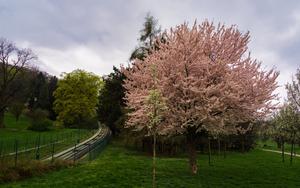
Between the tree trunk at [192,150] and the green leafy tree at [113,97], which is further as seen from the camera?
the green leafy tree at [113,97]

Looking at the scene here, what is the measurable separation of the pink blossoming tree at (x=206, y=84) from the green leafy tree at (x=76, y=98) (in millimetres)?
70410

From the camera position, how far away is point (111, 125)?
249 ft

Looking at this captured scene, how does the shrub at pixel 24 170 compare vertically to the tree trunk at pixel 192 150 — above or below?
below

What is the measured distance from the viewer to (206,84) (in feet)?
86.4

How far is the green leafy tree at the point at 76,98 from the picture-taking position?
97500 millimetres

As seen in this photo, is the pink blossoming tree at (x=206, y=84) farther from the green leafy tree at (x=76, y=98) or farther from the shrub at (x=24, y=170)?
the green leafy tree at (x=76, y=98)

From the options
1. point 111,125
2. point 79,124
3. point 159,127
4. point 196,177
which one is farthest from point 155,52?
point 79,124

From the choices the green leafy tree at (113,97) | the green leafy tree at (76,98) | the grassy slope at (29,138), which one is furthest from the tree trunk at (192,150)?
the green leafy tree at (76,98)

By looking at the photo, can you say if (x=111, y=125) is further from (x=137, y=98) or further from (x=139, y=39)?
(x=137, y=98)

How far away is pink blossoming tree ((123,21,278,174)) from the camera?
2558cm

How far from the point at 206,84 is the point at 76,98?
246 ft

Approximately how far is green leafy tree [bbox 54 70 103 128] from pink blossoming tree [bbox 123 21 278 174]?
7041cm

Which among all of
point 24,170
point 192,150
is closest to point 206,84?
point 192,150

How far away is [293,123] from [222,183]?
769 inches
